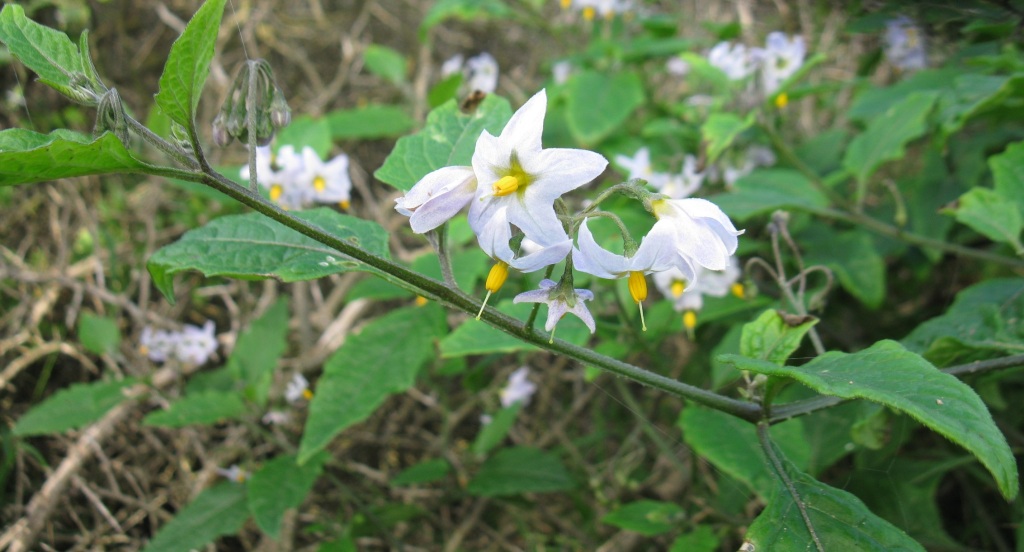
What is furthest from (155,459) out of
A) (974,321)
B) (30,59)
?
(974,321)

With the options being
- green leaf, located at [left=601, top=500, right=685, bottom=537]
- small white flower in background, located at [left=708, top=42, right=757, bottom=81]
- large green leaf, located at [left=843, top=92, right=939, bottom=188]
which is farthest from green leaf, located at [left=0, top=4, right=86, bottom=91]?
small white flower in background, located at [left=708, top=42, right=757, bottom=81]

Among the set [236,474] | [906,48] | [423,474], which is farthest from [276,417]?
[906,48]

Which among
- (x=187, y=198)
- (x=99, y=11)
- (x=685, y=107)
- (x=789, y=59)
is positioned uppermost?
(x=99, y=11)

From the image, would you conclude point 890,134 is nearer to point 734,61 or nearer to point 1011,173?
point 1011,173

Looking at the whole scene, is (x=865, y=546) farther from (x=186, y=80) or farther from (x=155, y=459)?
(x=155, y=459)

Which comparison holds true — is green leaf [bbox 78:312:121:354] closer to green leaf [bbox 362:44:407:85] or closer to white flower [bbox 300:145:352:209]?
white flower [bbox 300:145:352:209]
